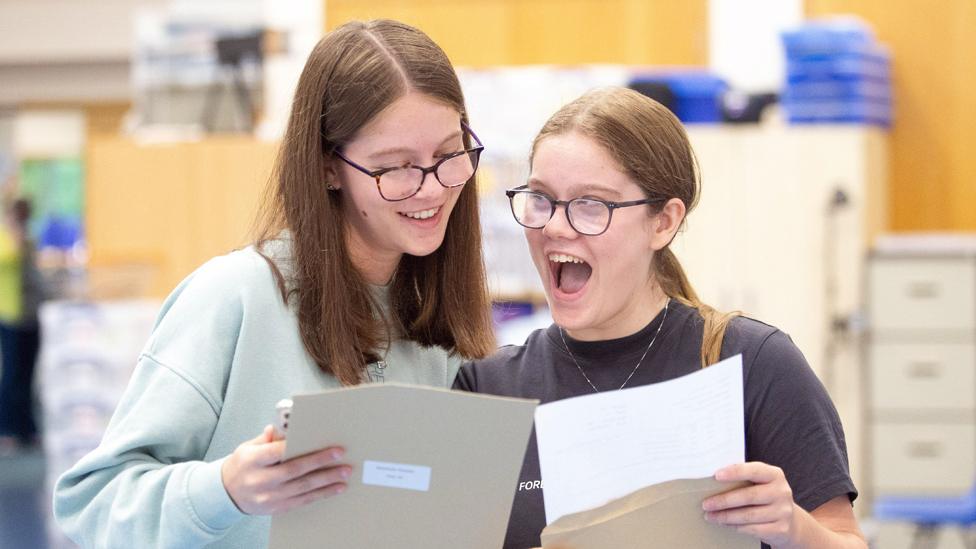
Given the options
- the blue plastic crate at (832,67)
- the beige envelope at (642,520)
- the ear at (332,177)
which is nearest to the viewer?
the beige envelope at (642,520)

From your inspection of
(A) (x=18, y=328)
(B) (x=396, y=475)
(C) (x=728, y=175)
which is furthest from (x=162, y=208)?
(B) (x=396, y=475)

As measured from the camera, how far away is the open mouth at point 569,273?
1855 millimetres

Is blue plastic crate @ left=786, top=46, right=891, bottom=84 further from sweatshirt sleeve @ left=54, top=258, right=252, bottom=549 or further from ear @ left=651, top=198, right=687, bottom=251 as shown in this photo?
sweatshirt sleeve @ left=54, top=258, right=252, bottom=549

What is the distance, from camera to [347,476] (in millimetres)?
1438

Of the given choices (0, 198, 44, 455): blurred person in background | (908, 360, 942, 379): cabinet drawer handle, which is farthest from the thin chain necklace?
(0, 198, 44, 455): blurred person in background

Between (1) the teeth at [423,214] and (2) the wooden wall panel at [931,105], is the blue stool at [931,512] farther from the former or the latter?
(1) the teeth at [423,214]

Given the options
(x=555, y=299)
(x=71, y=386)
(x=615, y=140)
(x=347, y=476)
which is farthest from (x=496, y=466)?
(x=71, y=386)

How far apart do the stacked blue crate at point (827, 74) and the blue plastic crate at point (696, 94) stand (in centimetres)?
33

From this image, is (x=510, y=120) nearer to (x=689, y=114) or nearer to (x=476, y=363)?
(x=689, y=114)

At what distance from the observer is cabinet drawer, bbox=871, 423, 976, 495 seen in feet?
18.9

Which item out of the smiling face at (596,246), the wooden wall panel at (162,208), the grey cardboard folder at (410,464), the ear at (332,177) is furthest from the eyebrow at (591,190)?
the wooden wall panel at (162,208)

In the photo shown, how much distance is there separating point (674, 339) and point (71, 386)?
232 inches

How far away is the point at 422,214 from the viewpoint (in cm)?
183

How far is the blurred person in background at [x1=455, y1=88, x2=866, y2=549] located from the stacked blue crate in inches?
174
